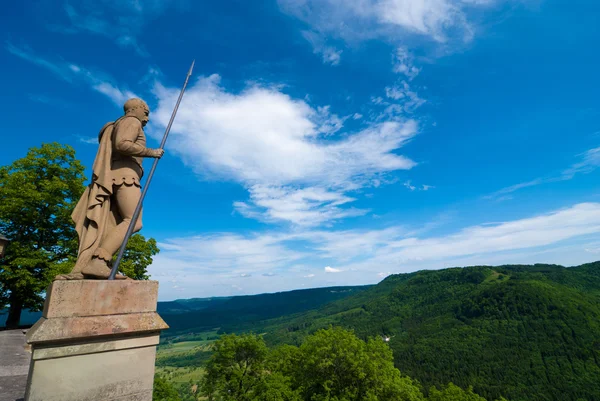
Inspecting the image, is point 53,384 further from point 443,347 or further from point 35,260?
point 443,347

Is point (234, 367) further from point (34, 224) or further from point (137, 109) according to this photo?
point (137, 109)

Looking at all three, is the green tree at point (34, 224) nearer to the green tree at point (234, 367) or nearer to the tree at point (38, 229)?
the tree at point (38, 229)

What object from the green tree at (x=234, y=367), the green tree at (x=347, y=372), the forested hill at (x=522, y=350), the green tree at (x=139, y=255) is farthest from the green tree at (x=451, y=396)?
the forested hill at (x=522, y=350)

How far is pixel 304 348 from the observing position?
26438mm

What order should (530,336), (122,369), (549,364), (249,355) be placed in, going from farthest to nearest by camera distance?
(530,336) → (549,364) → (249,355) → (122,369)

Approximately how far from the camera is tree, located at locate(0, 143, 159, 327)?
1812cm

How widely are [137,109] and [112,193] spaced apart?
142 cm

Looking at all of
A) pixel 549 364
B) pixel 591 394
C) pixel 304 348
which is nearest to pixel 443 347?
pixel 549 364

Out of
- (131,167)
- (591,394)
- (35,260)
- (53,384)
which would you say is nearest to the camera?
(53,384)

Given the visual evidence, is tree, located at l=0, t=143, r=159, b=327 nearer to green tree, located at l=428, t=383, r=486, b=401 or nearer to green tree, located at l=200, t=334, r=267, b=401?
green tree, located at l=200, t=334, r=267, b=401

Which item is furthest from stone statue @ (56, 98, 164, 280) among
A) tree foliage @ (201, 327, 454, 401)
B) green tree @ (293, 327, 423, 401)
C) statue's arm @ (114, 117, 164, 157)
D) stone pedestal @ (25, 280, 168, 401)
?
green tree @ (293, 327, 423, 401)

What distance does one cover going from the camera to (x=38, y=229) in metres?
19.9

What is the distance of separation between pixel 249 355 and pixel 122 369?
2506 cm

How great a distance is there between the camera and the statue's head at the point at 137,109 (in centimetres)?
491
